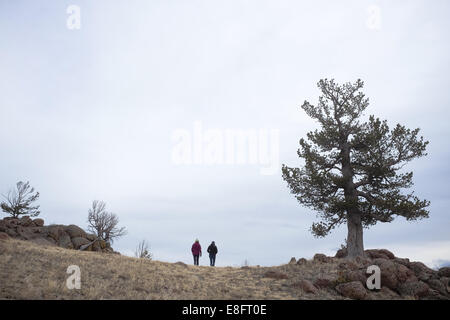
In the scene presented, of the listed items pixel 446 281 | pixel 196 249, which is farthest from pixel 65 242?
pixel 446 281

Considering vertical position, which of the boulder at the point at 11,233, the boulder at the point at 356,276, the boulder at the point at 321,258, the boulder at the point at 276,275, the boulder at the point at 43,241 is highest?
the boulder at the point at 11,233

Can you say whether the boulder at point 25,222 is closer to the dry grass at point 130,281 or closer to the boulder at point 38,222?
the boulder at point 38,222

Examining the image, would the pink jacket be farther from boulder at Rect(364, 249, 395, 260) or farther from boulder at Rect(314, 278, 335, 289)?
boulder at Rect(364, 249, 395, 260)

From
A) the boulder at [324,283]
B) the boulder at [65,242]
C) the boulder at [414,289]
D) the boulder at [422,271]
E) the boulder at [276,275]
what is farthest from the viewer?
the boulder at [65,242]

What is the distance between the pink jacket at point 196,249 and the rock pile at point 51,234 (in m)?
8.73

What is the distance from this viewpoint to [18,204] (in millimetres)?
41500

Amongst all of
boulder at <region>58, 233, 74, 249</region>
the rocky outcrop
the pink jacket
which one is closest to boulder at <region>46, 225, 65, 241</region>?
boulder at <region>58, 233, 74, 249</region>

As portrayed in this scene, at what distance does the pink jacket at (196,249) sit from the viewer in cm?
2559

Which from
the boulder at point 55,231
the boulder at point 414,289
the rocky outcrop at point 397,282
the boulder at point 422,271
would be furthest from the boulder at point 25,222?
the boulder at point 422,271

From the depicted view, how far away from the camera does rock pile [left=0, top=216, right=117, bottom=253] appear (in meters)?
26.0
